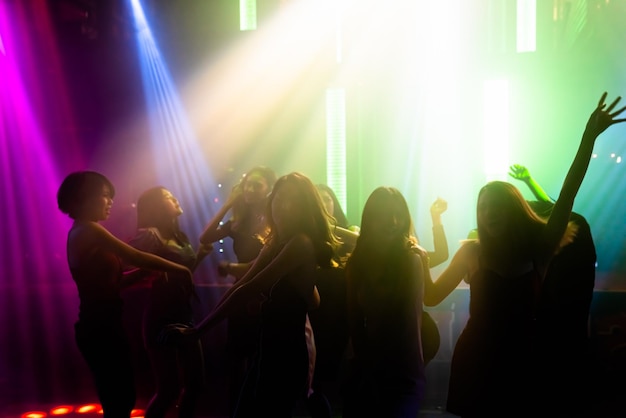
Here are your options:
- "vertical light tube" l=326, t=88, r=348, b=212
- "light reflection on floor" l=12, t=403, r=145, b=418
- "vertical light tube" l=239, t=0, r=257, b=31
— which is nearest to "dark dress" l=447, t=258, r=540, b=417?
"light reflection on floor" l=12, t=403, r=145, b=418

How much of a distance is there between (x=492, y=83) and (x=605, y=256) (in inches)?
114

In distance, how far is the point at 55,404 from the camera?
15.3 ft

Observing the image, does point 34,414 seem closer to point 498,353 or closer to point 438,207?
point 438,207

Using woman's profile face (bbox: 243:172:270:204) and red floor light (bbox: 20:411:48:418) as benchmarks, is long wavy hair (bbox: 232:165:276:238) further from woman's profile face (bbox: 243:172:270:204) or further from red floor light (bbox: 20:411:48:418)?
red floor light (bbox: 20:411:48:418)

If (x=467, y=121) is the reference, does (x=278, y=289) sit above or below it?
below

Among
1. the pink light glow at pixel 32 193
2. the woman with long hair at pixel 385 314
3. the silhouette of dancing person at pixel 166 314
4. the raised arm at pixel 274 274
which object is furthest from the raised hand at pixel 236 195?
the pink light glow at pixel 32 193

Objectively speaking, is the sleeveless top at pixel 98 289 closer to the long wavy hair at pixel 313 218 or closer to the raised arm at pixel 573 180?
the long wavy hair at pixel 313 218

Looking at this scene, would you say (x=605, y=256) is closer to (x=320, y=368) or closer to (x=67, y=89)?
(x=320, y=368)

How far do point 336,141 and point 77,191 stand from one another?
459 cm

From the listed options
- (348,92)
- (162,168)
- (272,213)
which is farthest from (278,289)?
(162,168)

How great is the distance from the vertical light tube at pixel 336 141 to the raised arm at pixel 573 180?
481 cm

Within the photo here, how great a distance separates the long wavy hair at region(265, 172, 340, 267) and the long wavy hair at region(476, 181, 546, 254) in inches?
23.8

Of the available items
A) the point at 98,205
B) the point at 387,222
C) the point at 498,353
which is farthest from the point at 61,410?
the point at 498,353

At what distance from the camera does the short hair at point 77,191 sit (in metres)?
2.73
